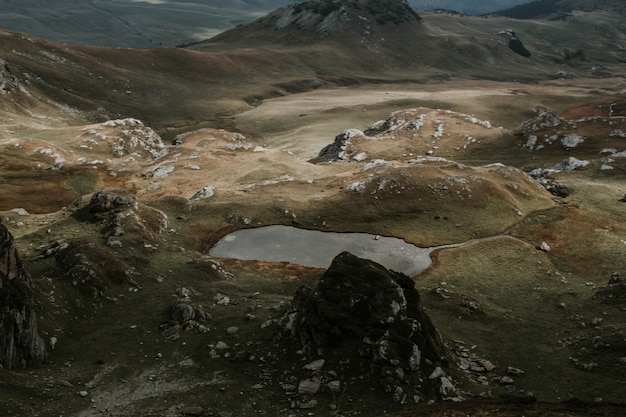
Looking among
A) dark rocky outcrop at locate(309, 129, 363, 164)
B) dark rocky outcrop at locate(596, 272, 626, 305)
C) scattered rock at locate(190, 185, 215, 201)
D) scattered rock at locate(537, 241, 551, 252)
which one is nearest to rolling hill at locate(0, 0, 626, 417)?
dark rocky outcrop at locate(596, 272, 626, 305)

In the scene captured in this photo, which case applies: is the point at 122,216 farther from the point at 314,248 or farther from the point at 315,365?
the point at 315,365

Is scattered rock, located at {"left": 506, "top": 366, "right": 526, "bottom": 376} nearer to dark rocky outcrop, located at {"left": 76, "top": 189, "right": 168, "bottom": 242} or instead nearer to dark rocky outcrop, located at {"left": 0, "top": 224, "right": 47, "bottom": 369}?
dark rocky outcrop, located at {"left": 0, "top": 224, "right": 47, "bottom": 369}

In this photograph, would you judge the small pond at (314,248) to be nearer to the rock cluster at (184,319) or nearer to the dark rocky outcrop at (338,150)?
the rock cluster at (184,319)

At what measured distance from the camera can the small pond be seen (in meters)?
62.5

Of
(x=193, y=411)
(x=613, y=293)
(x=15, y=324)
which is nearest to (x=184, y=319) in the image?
(x=193, y=411)

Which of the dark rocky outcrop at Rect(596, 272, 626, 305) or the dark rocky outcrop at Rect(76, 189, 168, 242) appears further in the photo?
the dark rocky outcrop at Rect(76, 189, 168, 242)

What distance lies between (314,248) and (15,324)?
3914 centimetres

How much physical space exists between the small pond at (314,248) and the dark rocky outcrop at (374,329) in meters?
22.6

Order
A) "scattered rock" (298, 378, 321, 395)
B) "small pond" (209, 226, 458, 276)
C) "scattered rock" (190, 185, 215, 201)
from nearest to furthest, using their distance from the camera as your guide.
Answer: "scattered rock" (298, 378, 321, 395), "small pond" (209, 226, 458, 276), "scattered rock" (190, 185, 215, 201)

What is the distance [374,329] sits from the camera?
34625 mm

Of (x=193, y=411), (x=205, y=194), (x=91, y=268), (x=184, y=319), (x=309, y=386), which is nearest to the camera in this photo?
(x=193, y=411)

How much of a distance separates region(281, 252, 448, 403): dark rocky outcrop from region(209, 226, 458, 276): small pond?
22576mm

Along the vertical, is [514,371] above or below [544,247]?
above

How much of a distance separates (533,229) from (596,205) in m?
19.2
